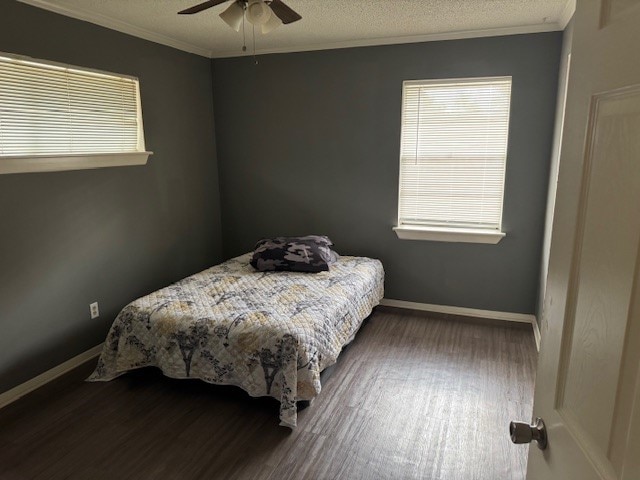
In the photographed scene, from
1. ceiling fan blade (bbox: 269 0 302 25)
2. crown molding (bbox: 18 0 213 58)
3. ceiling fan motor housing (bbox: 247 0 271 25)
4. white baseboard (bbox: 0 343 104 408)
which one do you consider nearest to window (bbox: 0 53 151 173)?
crown molding (bbox: 18 0 213 58)

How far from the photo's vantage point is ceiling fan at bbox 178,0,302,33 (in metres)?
2.28

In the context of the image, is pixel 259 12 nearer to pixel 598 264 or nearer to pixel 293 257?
pixel 293 257

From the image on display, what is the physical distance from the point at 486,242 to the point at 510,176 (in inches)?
22.9

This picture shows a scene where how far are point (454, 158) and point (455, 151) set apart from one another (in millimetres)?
59

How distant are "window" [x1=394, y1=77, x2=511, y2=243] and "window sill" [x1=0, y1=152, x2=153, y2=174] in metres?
2.26

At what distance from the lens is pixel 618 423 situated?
693 mm

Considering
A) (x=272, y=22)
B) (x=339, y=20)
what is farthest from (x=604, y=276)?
(x=339, y=20)

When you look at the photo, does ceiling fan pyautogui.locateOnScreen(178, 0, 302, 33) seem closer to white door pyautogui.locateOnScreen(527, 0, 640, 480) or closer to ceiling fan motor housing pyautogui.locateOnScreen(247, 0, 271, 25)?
ceiling fan motor housing pyautogui.locateOnScreen(247, 0, 271, 25)

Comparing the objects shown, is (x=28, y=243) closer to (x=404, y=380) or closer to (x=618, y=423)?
(x=404, y=380)

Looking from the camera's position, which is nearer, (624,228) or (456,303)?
(624,228)

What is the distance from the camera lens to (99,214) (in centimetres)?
332

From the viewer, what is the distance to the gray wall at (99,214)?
278cm

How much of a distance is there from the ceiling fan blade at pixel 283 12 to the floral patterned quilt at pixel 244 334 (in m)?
1.68

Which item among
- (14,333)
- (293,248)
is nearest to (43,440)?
(14,333)
